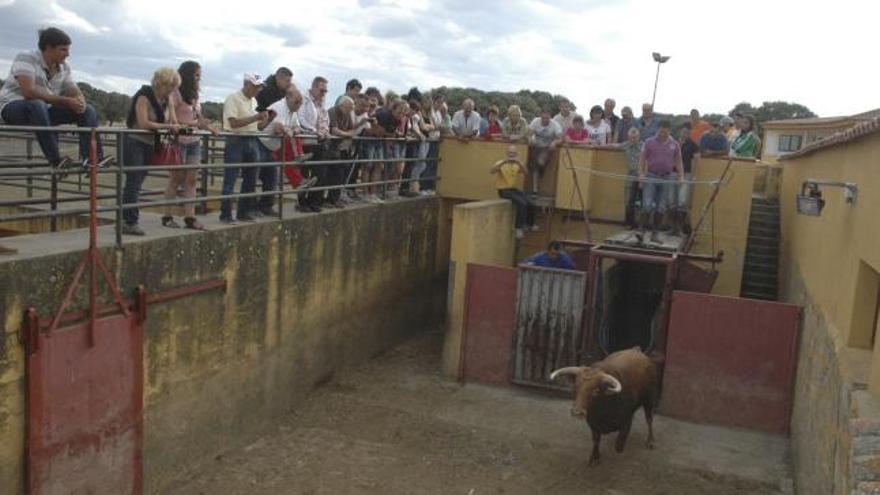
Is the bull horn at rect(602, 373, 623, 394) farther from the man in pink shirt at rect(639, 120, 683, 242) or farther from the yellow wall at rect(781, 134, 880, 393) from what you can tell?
the man in pink shirt at rect(639, 120, 683, 242)

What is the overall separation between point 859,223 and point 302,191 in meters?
5.91

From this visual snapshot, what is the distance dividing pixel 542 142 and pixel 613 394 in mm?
5922

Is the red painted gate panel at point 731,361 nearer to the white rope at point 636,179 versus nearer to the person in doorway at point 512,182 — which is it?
the white rope at point 636,179

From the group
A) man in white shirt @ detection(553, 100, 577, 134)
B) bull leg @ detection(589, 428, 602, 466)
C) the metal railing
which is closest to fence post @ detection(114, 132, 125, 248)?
the metal railing

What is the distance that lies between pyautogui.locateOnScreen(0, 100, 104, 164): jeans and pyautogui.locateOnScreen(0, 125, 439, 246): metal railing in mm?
177

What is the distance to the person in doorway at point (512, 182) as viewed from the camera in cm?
1311

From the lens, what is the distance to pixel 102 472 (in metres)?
6.91

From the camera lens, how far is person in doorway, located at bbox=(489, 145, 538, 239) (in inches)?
516

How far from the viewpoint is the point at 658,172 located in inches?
487

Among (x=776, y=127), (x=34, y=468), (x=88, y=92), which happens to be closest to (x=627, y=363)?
(x=34, y=468)

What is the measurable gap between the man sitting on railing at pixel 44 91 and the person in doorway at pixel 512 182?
719 centimetres

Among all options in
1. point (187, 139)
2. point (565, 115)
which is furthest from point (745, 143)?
point (187, 139)

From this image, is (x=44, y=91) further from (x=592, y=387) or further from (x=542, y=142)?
(x=542, y=142)

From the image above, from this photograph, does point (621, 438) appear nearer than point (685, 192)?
Yes
